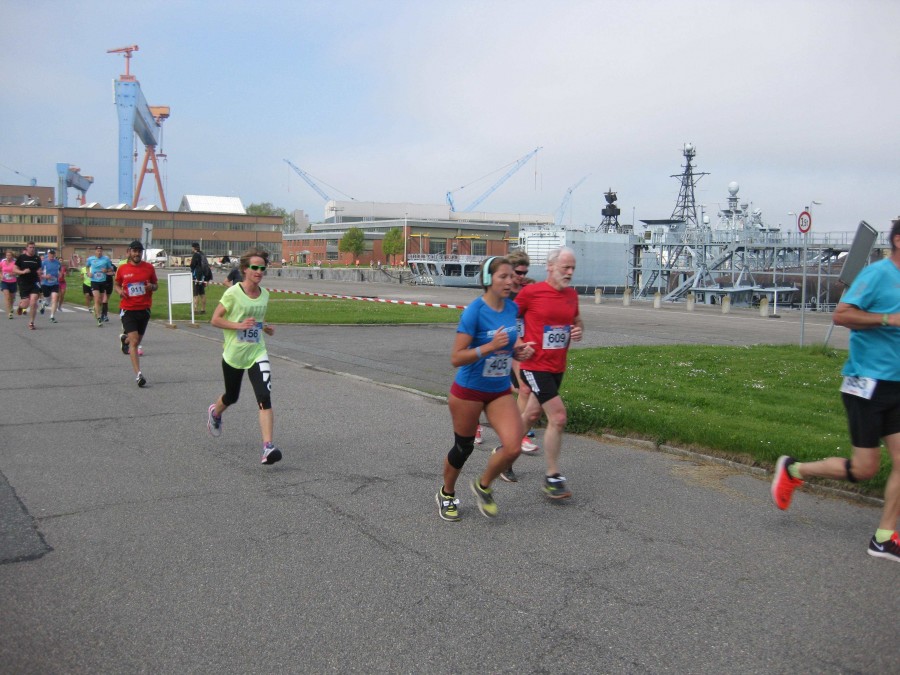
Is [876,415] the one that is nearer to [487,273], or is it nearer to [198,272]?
[487,273]

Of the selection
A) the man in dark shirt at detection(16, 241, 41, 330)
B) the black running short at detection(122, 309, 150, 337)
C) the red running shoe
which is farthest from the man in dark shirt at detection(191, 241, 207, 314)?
the red running shoe

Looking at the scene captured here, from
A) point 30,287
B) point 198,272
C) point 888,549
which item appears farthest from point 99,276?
point 888,549

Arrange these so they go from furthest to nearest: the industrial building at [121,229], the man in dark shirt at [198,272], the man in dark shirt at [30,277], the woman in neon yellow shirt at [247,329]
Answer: the industrial building at [121,229]
the man in dark shirt at [198,272]
the man in dark shirt at [30,277]
the woman in neon yellow shirt at [247,329]

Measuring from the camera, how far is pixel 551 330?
20.9 feet

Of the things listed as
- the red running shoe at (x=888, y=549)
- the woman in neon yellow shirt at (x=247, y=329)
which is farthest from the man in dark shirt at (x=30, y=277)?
the red running shoe at (x=888, y=549)

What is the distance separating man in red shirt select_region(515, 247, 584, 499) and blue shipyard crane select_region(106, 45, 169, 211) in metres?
132

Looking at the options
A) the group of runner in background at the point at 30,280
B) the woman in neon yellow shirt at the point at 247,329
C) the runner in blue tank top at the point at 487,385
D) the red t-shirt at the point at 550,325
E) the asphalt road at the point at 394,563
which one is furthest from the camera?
the group of runner in background at the point at 30,280

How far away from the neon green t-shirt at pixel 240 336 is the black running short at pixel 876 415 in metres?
4.81

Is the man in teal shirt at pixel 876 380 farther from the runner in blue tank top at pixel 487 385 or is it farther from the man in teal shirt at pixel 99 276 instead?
the man in teal shirt at pixel 99 276

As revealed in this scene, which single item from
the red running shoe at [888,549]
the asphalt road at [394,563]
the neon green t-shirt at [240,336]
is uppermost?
the neon green t-shirt at [240,336]

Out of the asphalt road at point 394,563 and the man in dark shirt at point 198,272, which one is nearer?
the asphalt road at point 394,563

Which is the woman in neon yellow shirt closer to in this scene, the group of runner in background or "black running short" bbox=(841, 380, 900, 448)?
"black running short" bbox=(841, 380, 900, 448)

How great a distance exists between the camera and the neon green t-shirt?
7.14 metres

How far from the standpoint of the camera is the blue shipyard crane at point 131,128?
406 ft
